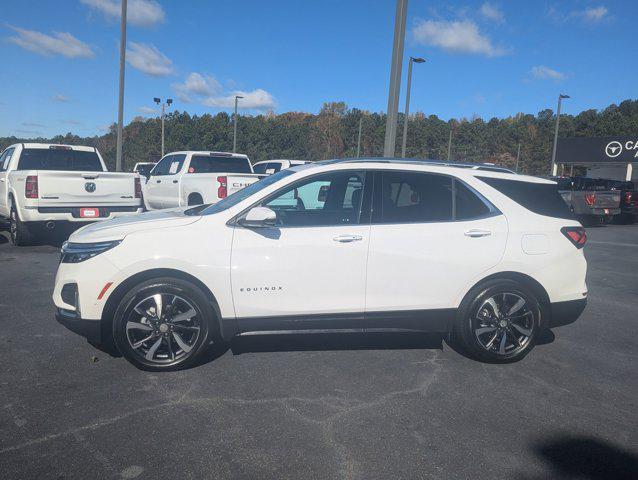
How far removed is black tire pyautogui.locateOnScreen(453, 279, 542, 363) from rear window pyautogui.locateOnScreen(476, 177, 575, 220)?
0.77m

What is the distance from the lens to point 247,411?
3586 millimetres

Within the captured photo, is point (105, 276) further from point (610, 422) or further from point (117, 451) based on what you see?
point (610, 422)

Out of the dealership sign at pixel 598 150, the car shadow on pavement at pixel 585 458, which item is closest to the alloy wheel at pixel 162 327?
the car shadow on pavement at pixel 585 458

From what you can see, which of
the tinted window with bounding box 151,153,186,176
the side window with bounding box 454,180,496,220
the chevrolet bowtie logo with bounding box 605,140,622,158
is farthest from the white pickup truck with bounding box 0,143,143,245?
the chevrolet bowtie logo with bounding box 605,140,622,158

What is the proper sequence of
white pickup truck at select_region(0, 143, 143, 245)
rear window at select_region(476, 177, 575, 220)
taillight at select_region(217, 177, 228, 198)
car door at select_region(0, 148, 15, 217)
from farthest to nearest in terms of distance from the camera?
1. taillight at select_region(217, 177, 228, 198)
2. car door at select_region(0, 148, 15, 217)
3. white pickup truck at select_region(0, 143, 143, 245)
4. rear window at select_region(476, 177, 575, 220)

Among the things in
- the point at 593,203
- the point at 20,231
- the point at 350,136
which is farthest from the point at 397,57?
the point at 350,136

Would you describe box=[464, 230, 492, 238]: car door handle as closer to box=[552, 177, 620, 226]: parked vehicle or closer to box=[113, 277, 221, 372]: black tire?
box=[113, 277, 221, 372]: black tire

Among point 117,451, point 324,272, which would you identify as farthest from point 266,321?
point 117,451

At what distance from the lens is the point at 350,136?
86.9m

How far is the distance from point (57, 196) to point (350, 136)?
7989cm

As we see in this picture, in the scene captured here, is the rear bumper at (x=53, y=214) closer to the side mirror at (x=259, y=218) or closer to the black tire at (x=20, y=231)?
the black tire at (x=20, y=231)

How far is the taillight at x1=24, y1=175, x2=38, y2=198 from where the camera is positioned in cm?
928

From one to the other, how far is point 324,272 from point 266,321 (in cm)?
64

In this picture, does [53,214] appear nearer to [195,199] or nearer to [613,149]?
[195,199]
